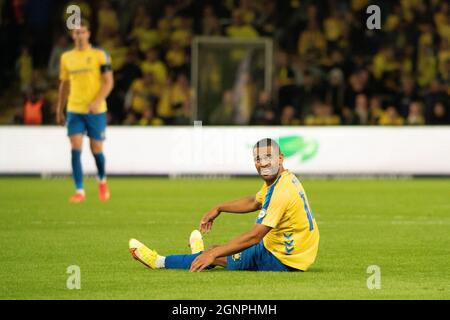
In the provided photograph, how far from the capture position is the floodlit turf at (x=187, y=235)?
912 cm

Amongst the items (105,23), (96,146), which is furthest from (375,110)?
(96,146)

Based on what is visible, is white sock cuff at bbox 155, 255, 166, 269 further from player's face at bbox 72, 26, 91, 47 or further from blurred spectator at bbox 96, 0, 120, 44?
blurred spectator at bbox 96, 0, 120, 44

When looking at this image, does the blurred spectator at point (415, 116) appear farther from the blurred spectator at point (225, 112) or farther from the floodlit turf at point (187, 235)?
the blurred spectator at point (225, 112)

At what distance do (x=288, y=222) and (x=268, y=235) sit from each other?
25 centimetres

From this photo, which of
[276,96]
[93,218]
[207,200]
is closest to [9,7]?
[276,96]

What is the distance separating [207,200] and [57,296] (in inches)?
388

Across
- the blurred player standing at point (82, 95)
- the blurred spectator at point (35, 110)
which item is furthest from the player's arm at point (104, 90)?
the blurred spectator at point (35, 110)

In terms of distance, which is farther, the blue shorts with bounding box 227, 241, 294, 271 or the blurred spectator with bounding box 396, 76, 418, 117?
the blurred spectator with bounding box 396, 76, 418, 117

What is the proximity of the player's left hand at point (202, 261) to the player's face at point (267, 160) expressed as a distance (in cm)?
80

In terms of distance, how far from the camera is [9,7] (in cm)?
2762

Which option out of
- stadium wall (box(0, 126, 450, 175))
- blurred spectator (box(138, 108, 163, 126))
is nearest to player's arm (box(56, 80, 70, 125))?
stadium wall (box(0, 126, 450, 175))

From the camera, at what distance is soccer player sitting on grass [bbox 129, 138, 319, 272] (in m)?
9.48

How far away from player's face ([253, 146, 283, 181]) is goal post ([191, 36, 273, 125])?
17.6 meters
